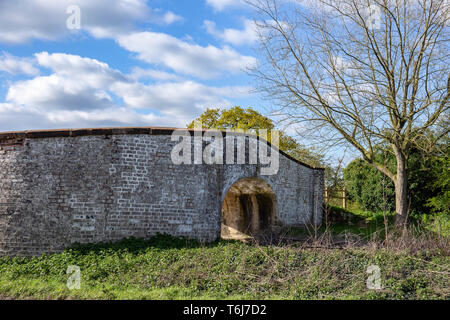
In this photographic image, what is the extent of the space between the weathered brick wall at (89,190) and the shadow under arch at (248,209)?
4.28 metres

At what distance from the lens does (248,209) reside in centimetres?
1709

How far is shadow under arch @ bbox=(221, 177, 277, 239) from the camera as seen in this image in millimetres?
15508

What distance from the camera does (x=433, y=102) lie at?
40.5ft

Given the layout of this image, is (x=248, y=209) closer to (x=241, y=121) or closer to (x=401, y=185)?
(x=401, y=185)

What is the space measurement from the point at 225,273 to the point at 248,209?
869 centimetres

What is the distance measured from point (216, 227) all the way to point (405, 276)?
5.73 m

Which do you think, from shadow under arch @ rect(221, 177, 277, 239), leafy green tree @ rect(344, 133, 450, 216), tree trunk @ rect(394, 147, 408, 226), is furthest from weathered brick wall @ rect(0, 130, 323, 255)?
leafy green tree @ rect(344, 133, 450, 216)

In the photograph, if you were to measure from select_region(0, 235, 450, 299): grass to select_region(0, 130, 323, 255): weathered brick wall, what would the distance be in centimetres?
58

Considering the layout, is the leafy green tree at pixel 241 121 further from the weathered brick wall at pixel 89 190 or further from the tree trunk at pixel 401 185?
the weathered brick wall at pixel 89 190

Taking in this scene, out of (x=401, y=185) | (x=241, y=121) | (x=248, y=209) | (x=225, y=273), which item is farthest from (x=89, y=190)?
(x=241, y=121)

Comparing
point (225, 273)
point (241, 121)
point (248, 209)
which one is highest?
point (241, 121)

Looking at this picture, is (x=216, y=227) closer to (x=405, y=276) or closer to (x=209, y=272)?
(x=209, y=272)

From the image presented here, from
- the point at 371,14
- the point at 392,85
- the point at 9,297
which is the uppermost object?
the point at 371,14
